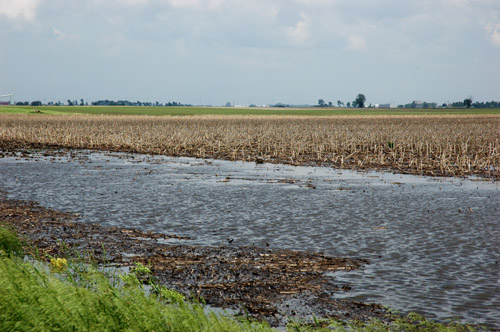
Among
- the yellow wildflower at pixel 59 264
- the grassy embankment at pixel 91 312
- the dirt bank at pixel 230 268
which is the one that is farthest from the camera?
the yellow wildflower at pixel 59 264

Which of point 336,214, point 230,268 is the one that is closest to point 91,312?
point 230,268

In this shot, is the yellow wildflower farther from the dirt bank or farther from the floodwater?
the floodwater

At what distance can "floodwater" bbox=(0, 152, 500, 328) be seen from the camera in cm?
1005

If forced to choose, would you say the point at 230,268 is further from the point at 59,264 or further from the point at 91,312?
the point at 91,312

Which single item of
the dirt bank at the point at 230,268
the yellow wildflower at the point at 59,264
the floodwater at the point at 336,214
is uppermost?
the yellow wildflower at the point at 59,264

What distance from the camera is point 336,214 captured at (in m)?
17.0

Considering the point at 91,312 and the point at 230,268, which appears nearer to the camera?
the point at 91,312

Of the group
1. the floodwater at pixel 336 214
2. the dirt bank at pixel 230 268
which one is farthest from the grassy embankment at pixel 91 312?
the floodwater at pixel 336 214

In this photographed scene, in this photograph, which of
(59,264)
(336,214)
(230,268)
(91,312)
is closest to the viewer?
(91,312)

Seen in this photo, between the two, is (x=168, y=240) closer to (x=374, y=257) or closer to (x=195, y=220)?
(x=195, y=220)

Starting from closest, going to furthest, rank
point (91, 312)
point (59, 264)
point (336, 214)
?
1. point (91, 312)
2. point (59, 264)
3. point (336, 214)

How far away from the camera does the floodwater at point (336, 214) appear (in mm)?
10055

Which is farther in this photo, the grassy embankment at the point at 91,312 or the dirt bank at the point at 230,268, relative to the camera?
the dirt bank at the point at 230,268

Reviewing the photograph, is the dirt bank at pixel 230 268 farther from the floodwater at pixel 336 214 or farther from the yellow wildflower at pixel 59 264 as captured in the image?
the yellow wildflower at pixel 59 264
